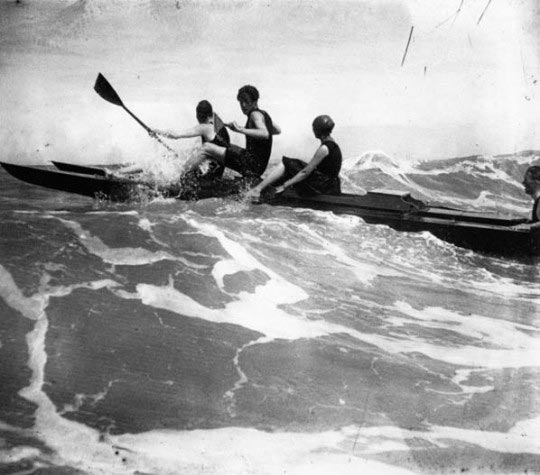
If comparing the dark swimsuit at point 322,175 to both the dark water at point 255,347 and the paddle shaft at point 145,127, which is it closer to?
the dark water at point 255,347

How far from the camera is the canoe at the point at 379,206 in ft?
14.3

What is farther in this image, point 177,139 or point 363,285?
point 177,139

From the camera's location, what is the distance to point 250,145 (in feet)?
17.3

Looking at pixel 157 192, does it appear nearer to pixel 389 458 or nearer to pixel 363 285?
pixel 363 285

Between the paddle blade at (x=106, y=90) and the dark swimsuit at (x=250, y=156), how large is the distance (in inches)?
48.9

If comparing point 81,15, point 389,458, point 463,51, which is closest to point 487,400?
point 389,458

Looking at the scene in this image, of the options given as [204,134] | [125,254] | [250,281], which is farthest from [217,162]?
[250,281]

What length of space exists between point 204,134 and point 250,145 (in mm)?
486

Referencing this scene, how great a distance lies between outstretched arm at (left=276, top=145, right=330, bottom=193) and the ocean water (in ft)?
0.84

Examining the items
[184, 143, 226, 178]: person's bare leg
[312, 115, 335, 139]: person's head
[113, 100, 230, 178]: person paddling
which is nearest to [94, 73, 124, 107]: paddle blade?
[113, 100, 230, 178]: person paddling

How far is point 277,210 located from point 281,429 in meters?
2.44

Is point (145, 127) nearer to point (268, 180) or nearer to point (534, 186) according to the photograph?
point (268, 180)

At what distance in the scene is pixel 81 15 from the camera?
13.6ft

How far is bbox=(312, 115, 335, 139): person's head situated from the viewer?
4.75m
